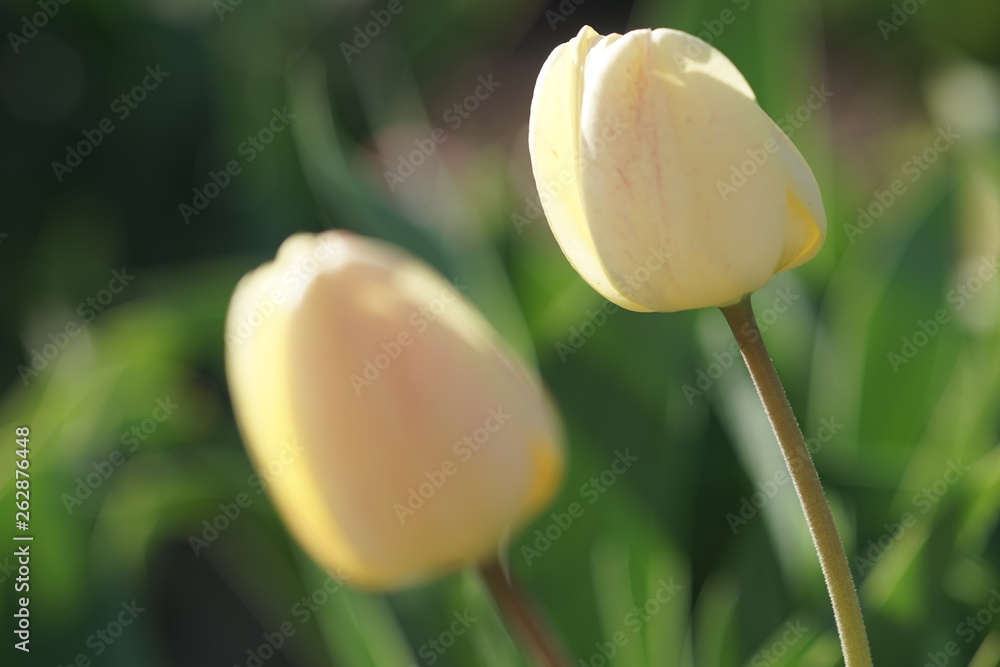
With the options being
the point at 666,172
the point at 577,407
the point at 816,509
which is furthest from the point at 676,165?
the point at 577,407

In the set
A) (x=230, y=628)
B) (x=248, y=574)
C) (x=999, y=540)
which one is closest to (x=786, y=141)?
(x=999, y=540)

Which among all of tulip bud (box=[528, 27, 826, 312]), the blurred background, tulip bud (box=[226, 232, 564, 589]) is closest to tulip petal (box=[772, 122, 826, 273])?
tulip bud (box=[528, 27, 826, 312])

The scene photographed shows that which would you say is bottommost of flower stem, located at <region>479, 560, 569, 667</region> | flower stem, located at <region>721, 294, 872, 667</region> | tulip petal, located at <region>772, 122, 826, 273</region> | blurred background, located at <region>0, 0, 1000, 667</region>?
blurred background, located at <region>0, 0, 1000, 667</region>

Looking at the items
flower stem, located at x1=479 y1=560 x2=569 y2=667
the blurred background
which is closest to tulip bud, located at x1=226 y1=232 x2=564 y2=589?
flower stem, located at x1=479 y1=560 x2=569 y2=667

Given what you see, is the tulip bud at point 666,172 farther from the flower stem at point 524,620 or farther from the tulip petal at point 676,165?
the flower stem at point 524,620

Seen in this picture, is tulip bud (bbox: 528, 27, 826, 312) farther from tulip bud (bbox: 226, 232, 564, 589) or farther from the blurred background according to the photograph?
the blurred background

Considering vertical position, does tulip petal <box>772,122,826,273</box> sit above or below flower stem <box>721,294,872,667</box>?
above

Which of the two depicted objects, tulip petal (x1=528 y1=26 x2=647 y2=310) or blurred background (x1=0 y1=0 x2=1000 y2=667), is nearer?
tulip petal (x1=528 y1=26 x2=647 y2=310)

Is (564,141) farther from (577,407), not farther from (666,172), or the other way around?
(577,407)
